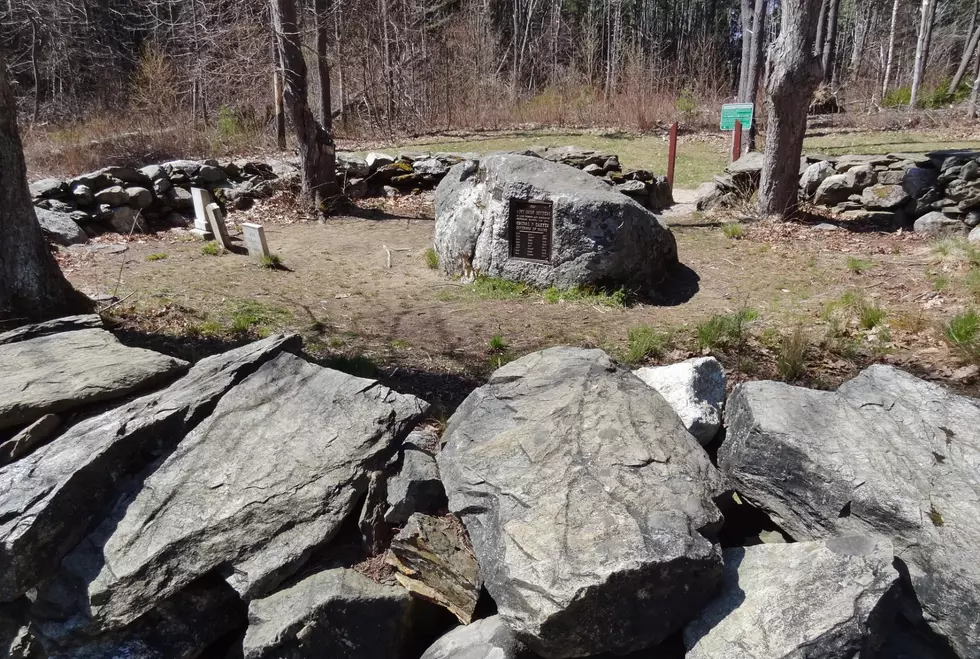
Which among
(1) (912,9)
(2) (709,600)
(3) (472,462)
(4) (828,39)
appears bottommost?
(2) (709,600)

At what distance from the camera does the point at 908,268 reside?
656 cm

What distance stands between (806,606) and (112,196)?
9668 millimetres

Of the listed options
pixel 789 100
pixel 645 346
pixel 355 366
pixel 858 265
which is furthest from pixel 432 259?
pixel 789 100

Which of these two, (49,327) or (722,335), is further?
(722,335)

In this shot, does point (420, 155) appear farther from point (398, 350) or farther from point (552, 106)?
point (552, 106)

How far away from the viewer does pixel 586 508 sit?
2.52 m

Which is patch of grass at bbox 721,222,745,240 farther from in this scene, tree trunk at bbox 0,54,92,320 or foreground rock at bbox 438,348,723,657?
tree trunk at bbox 0,54,92,320

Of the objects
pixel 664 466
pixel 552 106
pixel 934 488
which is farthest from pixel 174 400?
pixel 552 106

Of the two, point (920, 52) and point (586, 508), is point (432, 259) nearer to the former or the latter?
point (586, 508)

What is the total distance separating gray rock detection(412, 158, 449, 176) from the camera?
11312 millimetres

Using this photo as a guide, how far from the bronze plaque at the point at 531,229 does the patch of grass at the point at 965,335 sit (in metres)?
3.27

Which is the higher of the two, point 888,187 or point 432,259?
point 888,187

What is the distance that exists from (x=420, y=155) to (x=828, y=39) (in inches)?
610

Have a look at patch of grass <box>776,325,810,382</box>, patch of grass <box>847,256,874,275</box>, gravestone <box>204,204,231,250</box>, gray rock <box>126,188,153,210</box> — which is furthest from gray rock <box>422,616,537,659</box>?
gray rock <box>126,188,153,210</box>
